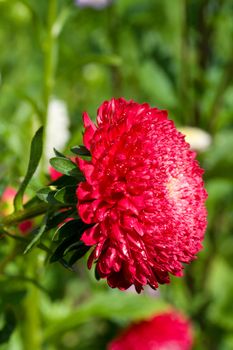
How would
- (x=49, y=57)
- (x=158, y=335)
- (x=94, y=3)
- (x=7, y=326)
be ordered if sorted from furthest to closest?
(x=94, y=3), (x=158, y=335), (x=49, y=57), (x=7, y=326)

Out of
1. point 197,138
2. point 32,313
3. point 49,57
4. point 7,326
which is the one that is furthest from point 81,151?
point 197,138

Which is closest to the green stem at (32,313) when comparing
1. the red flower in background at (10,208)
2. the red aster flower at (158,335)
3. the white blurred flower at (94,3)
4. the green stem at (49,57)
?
the red flower in background at (10,208)

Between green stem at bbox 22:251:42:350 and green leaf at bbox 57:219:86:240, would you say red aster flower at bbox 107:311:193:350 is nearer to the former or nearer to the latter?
green stem at bbox 22:251:42:350

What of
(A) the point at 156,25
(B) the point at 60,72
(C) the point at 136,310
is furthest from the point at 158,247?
(A) the point at 156,25

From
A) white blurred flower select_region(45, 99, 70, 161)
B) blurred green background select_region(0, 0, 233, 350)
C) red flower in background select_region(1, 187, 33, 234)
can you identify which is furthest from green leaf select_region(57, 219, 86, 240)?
white blurred flower select_region(45, 99, 70, 161)

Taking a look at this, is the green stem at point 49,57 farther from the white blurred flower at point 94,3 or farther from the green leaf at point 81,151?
the white blurred flower at point 94,3

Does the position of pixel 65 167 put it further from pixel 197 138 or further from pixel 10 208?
pixel 197 138
